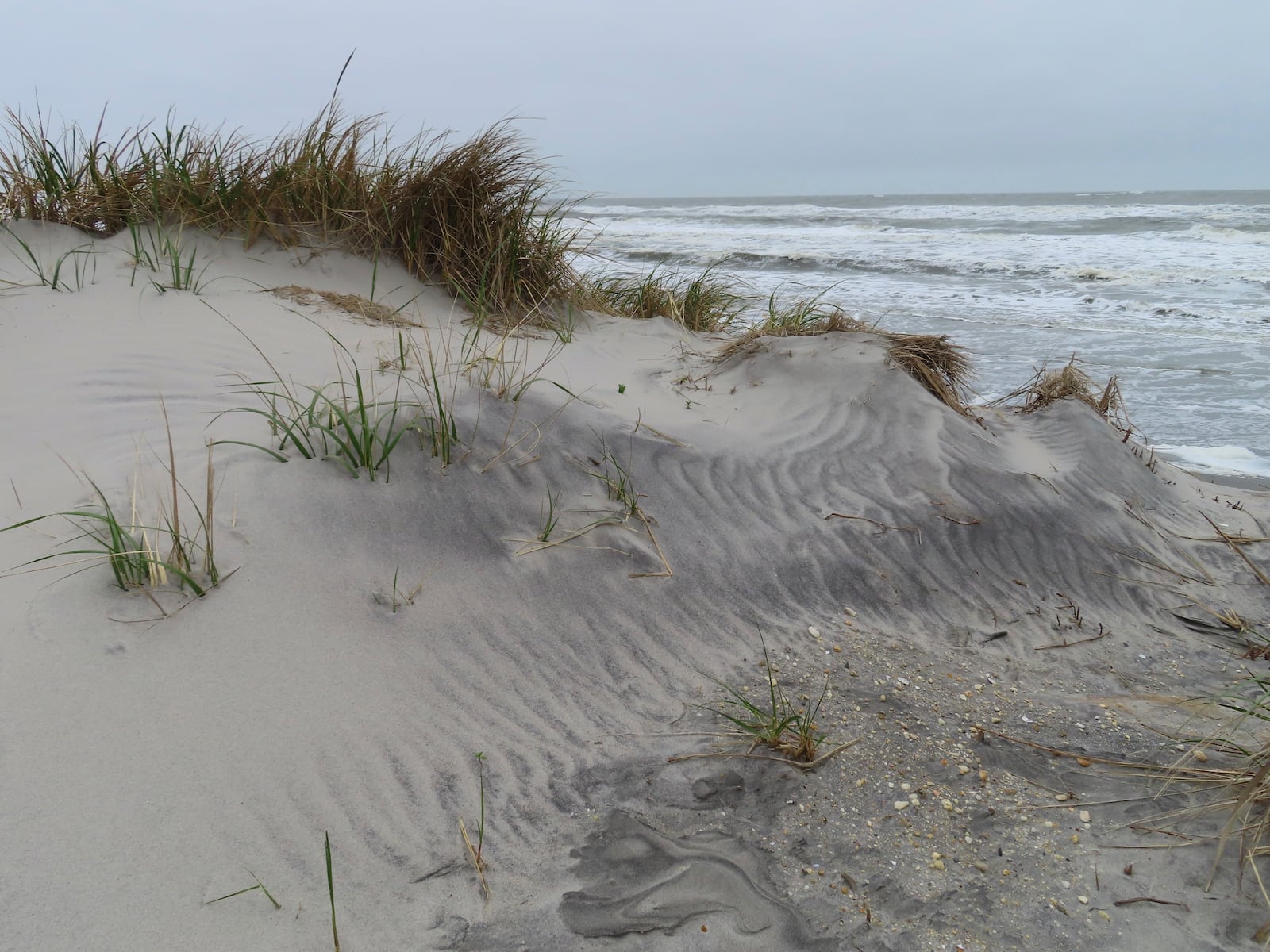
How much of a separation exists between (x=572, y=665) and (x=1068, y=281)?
37.6 ft

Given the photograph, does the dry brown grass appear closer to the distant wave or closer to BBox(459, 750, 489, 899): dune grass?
BBox(459, 750, 489, 899): dune grass

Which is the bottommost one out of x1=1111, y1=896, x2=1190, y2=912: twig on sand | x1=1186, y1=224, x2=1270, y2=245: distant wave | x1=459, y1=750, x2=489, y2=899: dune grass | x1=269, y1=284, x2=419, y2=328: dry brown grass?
x1=459, y1=750, x2=489, y2=899: dune grass

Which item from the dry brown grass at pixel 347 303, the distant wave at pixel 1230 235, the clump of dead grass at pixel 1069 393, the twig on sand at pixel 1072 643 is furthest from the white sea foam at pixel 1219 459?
the distant wave at pixel 1230 235

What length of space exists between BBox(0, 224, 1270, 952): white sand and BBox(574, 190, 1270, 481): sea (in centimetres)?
163

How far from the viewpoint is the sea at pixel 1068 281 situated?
574 centimetres

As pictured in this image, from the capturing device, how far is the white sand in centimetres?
157

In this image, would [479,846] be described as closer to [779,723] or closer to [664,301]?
[779,723]

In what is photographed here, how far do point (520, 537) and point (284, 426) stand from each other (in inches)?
31.7

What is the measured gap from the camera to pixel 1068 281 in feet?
37.1

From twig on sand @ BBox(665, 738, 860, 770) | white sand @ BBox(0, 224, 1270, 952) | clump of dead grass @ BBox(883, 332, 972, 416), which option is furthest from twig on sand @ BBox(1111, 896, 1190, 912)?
clump of dead grass @ BBox(883, 332, 972, 416)

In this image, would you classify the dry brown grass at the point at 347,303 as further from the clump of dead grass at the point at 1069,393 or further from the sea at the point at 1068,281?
the clump of dead grass at the point at 1069,393

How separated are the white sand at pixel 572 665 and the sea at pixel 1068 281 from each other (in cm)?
163

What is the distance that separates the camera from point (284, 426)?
8.22 feet

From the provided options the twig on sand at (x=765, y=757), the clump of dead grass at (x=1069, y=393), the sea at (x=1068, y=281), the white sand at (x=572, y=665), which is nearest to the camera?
the white sand at (x=572, y=665)
